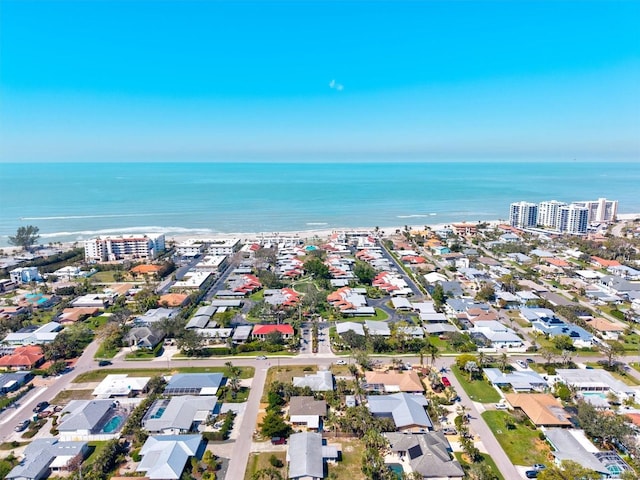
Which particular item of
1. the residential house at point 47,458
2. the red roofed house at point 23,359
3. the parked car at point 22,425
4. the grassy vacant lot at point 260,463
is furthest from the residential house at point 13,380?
the grassy vacant lot at point 260,463

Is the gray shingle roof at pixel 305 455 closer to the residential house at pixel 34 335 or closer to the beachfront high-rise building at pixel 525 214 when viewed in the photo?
→ the residential house at pixel 34 335

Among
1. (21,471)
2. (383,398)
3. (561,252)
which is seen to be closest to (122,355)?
(21,471)

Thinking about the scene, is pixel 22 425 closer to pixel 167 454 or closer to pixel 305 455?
pixel 167 454

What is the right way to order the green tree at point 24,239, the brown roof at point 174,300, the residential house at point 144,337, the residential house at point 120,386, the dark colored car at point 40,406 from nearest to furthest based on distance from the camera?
the dark colored car at point 40,406 < the residential house at point 120,386 < the residential house at point 144,337 < the brown roof at point 174,300 < the green tree at point 24,239

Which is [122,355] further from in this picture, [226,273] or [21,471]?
[226,273]

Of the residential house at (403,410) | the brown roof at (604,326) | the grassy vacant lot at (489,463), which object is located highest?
the residential house at (403,410)

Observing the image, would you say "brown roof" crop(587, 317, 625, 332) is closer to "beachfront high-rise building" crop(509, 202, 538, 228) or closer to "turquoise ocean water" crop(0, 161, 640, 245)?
"beachfront high-rise building" crop(509, 202, 538, 228)
